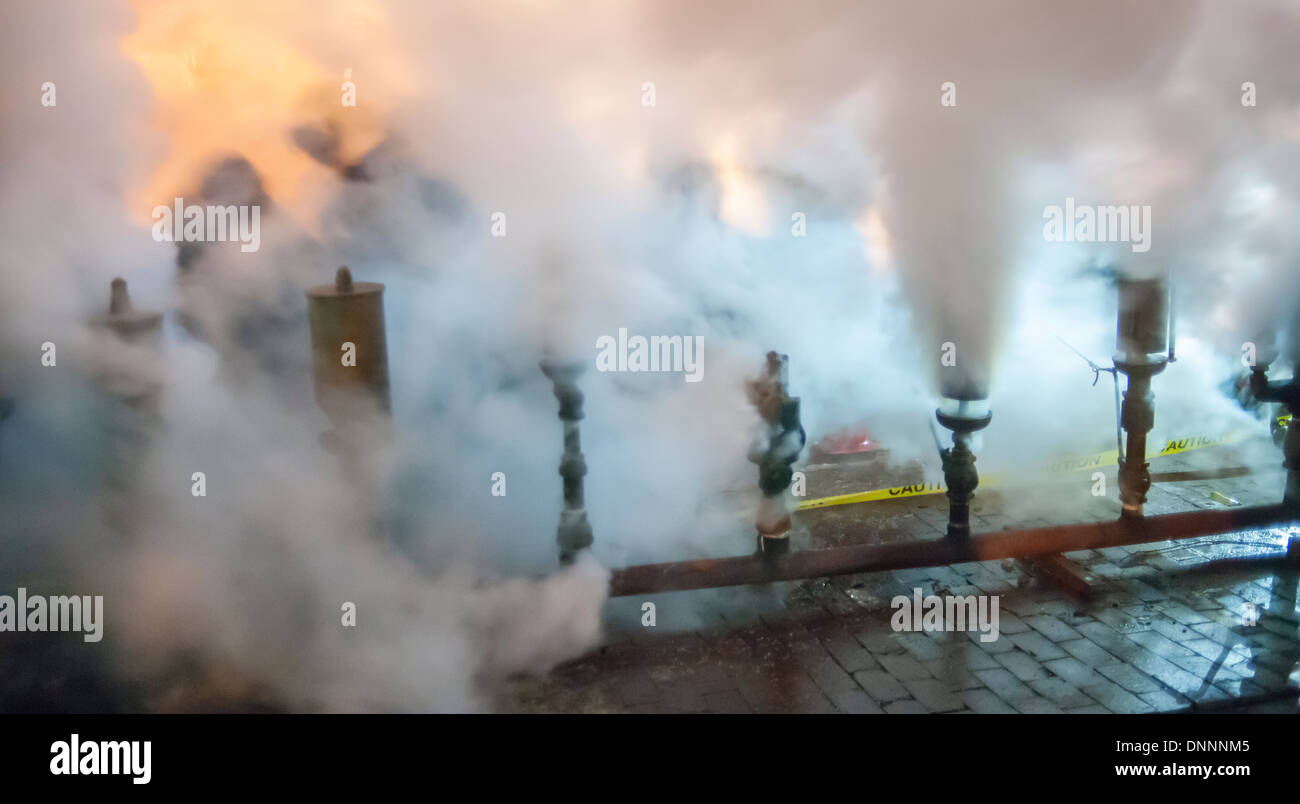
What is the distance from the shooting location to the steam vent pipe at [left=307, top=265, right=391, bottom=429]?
529 cm

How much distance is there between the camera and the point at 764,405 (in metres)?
5.60

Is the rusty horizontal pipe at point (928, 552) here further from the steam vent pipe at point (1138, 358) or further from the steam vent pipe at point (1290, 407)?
the steam vent pipe at point (1138, 358)

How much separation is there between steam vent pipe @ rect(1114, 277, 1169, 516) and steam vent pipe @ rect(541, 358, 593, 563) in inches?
130

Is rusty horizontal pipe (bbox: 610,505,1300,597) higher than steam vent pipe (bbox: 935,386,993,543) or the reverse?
the reverse

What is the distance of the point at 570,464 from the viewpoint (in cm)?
569

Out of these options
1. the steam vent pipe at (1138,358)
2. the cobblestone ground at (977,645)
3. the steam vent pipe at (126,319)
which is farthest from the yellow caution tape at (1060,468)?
the steam vent pipe at (126,319)

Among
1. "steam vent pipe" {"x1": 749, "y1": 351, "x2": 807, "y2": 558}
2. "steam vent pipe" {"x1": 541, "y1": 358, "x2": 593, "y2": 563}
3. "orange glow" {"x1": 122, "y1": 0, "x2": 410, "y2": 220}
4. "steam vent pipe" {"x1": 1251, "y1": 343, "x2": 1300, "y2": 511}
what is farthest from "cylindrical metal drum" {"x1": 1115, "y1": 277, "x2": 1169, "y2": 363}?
"orange glow" {"x1": 122, "y1": 0, "x2": 410, "y2": 220}

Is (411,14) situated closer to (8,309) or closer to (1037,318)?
(8,309)

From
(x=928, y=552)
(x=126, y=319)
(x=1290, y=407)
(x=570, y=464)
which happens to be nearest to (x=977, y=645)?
(x=928, y=552)

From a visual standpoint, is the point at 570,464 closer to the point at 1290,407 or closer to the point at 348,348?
the point at 348,348

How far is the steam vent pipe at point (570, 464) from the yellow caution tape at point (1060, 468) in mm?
2254

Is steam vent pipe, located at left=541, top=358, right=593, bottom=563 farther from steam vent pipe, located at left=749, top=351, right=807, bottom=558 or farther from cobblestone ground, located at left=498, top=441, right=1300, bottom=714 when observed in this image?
steam vent pipe, located at left=749, top=351, right=807, bottom=558

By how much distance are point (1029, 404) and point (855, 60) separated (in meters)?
3.63
